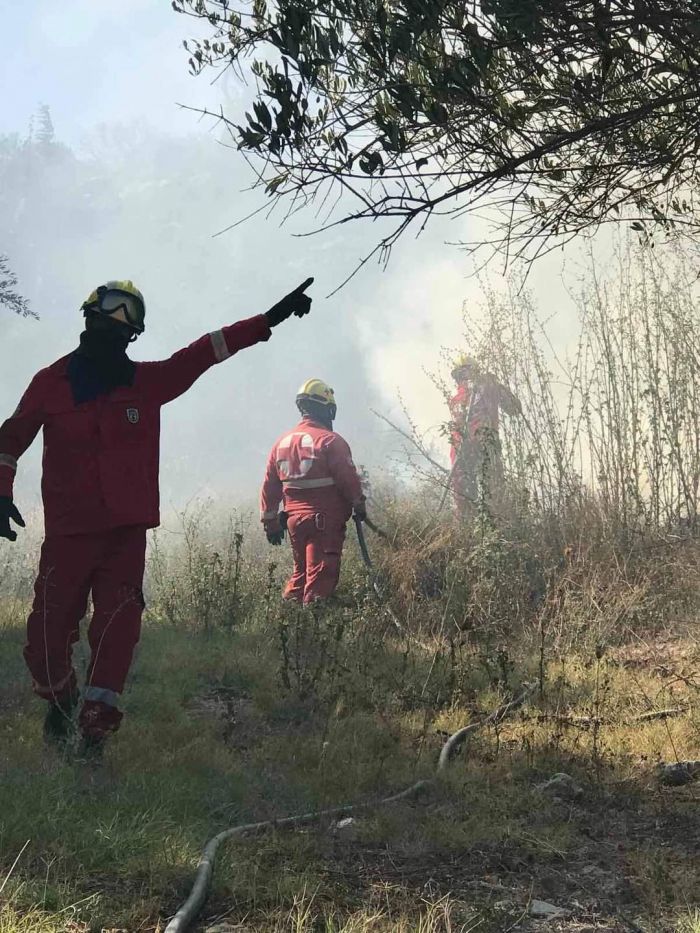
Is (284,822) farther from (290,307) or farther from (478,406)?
(478,406)

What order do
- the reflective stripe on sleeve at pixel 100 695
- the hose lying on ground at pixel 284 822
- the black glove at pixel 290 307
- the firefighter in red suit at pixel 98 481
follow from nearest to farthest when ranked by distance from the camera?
the hose lying on ground at pixel 284 822 < the reflective stripe on sleeve at pixel 100 695 < the firefighter in red suit at pixel 98 481 < the black glove at pixel 290 307

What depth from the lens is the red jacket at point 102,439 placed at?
411 centimetres

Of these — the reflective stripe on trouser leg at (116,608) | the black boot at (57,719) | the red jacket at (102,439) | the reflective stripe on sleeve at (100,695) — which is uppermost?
the red jacket at (102,439)

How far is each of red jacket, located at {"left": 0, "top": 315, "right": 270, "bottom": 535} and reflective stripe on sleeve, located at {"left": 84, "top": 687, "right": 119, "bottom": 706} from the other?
2.25 feet

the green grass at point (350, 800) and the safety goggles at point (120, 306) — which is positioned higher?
the safety goggles at point (120, 306)

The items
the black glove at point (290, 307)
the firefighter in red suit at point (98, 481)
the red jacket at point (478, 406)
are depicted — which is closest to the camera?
the firefighter in red suit at point (98, 481)

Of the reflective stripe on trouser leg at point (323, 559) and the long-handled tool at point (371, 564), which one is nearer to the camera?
the long-handled tool at point (371, 564)

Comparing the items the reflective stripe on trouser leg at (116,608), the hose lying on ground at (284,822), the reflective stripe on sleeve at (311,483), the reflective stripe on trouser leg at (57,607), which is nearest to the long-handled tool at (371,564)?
the reflective stripe on sleeve at (311,483)

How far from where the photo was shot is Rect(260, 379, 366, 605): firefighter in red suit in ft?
25.4

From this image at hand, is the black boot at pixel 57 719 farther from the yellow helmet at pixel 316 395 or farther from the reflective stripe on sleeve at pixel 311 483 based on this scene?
the yellow helmet at pixel 316 395

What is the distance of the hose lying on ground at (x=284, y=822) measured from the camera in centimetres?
246

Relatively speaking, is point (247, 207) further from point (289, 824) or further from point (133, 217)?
point (289, 824)

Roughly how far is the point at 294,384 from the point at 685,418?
66944 millimetres

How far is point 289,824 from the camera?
3.37 metres
